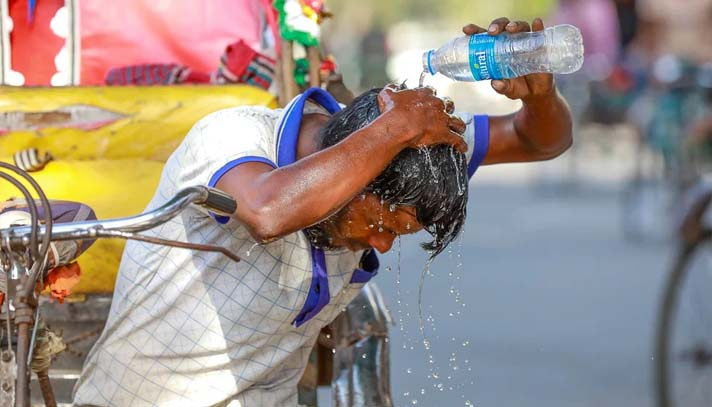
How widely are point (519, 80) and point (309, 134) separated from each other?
0.50 metres

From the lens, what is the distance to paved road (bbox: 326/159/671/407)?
605 cm

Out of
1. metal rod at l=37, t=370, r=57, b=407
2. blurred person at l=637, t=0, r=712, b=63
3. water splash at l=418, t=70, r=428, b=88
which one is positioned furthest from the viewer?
blurred person at l=637, t=0, r=712, b=63

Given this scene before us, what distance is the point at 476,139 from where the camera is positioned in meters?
3.07

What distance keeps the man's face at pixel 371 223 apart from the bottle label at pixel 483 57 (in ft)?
1.16

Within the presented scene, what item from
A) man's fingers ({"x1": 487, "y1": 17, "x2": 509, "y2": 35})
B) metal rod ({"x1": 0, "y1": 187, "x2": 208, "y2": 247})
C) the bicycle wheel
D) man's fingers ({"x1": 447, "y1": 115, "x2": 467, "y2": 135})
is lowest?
the bicycle wheel

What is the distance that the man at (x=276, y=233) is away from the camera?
2.38 metres

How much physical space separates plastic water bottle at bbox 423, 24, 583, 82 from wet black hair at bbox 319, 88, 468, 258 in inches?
9.7

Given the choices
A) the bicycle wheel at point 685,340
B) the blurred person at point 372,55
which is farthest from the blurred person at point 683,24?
the bicycle wheel at point 685,340

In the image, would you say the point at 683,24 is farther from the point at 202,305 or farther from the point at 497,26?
the point at 202,305

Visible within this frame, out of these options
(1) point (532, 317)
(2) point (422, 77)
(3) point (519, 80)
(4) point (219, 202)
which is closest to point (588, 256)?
(1) point (532, 317)

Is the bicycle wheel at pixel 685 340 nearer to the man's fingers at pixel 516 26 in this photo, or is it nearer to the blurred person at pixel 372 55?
the man's fingers at pixel 516 26

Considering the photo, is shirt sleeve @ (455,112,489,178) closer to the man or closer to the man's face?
the man

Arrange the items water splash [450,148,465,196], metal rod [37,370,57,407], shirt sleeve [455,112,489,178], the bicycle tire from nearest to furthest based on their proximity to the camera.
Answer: water splash [450,148,465,196]
metal rod [37,370,57,407]
shirt sleeve [455,112,489,178]
the bicycle tire

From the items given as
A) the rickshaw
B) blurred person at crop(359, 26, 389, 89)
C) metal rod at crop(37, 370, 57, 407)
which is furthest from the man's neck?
blurred person at crop(359, 26, 389, 89)
